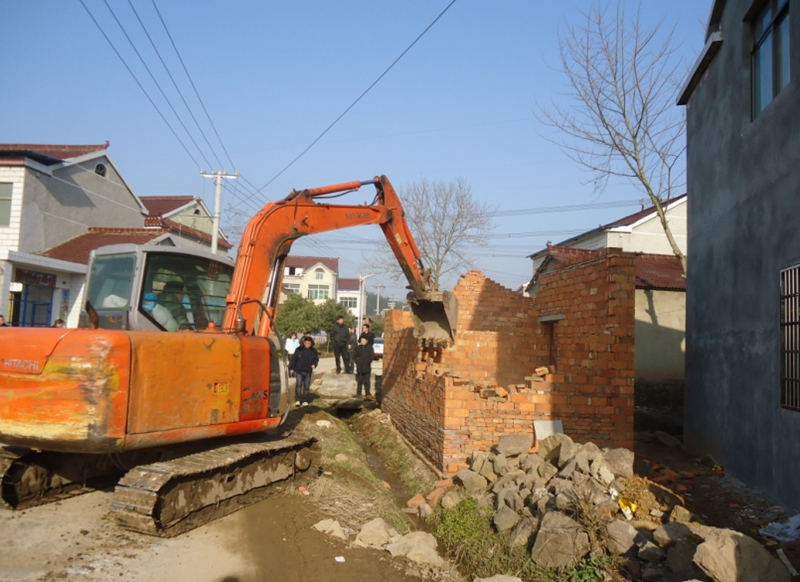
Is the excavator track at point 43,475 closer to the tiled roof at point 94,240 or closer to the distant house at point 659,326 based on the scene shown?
the distant house at point 659,326

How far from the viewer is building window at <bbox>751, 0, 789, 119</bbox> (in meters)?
6.46

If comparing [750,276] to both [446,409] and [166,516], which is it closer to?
[446,409]

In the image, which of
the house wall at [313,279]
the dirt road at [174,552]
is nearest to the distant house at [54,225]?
the dirt road at [174,552]

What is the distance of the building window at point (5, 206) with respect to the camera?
17578 mm

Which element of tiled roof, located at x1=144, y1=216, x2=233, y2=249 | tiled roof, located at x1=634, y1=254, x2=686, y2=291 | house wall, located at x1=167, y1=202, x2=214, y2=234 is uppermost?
house wall, located at x1=167, y1=202, x2=214, y2=234

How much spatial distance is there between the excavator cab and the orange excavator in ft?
0.04

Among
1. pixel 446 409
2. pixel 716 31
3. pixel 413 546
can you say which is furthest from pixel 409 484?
pixel 716 31

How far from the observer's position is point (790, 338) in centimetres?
594

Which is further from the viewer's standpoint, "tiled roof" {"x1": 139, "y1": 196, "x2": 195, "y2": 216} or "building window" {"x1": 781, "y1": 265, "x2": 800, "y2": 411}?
"tiled roof" {"x1": 139, "y1": 196, "x2": 195, "y2": 216}

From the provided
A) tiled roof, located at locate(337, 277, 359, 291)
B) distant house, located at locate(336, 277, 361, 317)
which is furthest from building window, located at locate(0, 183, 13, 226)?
tiled roof, located at locate(337, 277, 359, 291)

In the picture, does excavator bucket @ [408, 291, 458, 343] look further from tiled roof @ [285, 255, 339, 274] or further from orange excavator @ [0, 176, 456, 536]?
tiled roof @ [285, 255, 339, 274]

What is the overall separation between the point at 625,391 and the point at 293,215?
4.56m

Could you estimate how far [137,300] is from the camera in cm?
619

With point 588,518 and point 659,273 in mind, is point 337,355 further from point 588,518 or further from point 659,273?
point 588,518
